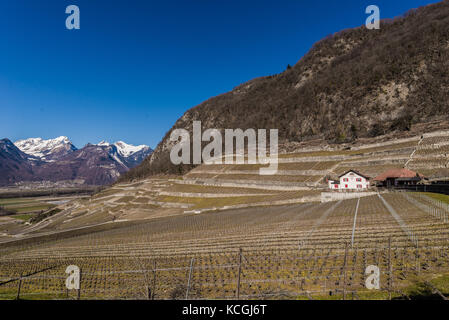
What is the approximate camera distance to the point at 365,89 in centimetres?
8975

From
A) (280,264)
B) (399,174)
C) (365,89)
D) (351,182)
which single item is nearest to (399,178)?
(399,174)

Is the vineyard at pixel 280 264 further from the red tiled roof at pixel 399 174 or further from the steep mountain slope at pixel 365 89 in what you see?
the steep mountain slope at pixel 365 89

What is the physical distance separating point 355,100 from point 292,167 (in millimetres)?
52344

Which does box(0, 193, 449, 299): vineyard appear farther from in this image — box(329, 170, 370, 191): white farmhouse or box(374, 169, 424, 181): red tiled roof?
box(329, 170, 370, 191): white farmhouse

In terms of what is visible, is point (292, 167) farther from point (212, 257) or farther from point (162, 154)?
point (162, 154)

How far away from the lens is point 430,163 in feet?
127

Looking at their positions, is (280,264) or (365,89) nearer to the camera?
(280,264)

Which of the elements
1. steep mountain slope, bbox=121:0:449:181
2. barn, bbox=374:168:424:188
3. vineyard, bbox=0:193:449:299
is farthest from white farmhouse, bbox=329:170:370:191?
steep mountain slope, bbox=121:0:449:181

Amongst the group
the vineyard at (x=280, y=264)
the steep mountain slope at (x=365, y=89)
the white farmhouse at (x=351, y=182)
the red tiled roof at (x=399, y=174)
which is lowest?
the vineyard at (x=280, y=264)

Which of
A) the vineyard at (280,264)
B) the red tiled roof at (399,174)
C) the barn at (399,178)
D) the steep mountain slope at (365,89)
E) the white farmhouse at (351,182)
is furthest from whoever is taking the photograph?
the steep mountain slope at (365,89)

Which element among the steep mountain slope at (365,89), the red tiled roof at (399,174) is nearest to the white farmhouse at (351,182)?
the red tiled roof at (399,174)

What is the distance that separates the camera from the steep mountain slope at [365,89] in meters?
73.1

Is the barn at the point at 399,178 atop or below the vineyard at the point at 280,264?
atop

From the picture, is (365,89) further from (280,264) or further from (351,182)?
(280,264)
